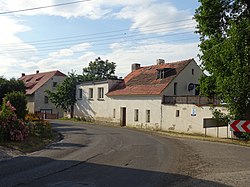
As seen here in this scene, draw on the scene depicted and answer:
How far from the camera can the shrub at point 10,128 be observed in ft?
56.2

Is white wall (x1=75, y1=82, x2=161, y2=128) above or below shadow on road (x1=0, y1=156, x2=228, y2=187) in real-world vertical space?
above

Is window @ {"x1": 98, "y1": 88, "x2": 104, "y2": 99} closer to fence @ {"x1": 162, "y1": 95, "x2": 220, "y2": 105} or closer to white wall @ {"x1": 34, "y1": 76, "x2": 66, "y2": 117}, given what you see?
fence @ {"x1": 162, "y1": 95, "x2": 220, "y2": 105}

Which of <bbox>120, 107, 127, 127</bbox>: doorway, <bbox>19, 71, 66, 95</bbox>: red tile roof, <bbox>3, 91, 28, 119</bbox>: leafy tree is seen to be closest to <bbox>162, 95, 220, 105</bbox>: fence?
<bbox>120, 107, 127, 127</bbox>: doorway

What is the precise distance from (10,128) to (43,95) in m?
44.9

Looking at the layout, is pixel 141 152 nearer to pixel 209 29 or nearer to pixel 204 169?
pixel 204 169

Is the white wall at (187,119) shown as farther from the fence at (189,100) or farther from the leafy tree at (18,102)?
the leafy tree at (18,102)

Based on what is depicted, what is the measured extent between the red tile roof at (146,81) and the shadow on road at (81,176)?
77.0ft

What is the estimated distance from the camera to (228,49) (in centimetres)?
2239

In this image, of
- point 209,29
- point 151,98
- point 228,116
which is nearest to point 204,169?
point 228,116

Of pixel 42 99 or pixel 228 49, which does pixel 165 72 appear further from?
pixel 42 99

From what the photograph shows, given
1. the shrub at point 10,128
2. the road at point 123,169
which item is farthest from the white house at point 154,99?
the shrub at point 10,128

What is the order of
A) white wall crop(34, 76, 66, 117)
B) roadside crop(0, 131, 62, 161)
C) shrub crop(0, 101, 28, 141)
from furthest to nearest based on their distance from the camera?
white wall crop(34, 76, 66, 117), shrub crop(0, 101, 28, 141), roadside crop(0, 131, 62, 161)

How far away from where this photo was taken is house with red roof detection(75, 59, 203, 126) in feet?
116

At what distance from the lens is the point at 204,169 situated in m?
11.2
